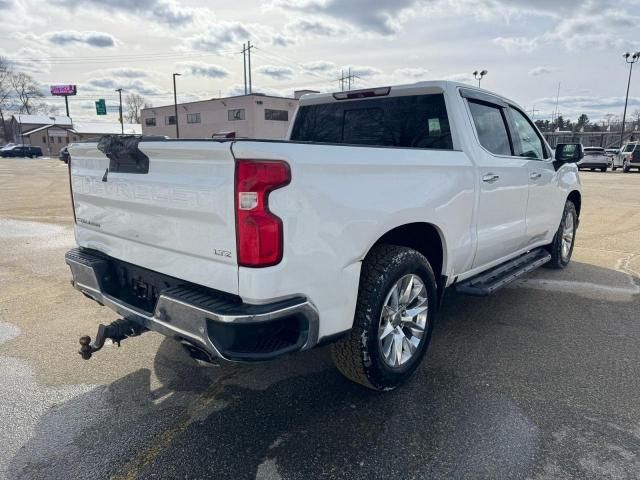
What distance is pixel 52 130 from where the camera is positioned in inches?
3209

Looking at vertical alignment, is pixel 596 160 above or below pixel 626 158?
below

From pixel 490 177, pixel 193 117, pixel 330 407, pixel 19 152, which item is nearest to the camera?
pixel 330 407

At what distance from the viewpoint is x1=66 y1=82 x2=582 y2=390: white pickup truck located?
2.20m

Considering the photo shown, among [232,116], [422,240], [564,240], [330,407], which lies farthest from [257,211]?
[232,116]

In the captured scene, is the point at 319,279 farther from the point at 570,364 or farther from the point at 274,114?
the point at 274,114

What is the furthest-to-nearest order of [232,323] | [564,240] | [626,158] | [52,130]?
[52,130], [626,158], [564,240], [232,323]

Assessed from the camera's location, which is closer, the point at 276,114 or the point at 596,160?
the point at 596,160

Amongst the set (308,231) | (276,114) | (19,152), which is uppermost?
(276,114)

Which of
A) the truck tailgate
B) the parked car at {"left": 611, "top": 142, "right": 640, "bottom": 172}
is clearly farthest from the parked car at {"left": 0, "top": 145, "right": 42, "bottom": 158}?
the truck tailgate

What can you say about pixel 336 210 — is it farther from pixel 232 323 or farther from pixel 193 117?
pixel 193 117

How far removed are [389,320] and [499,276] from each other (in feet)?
4.97

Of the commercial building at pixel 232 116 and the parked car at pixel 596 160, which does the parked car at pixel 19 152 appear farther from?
the parked car at pixel 596 160

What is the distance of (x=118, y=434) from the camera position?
2635 millimetres

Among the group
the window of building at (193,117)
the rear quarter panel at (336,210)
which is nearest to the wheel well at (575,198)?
the rear quarter panel at (336,210)
